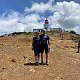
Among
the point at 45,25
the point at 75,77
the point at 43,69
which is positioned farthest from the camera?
the point at 45,25

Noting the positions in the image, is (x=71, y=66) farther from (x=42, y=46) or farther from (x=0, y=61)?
(x=0, y=61)

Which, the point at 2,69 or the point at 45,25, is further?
the point at 45,25

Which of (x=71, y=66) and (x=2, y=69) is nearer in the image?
(x=2, y=69)

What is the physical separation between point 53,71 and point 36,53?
5.57ft

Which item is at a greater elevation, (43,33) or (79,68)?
(43,33)

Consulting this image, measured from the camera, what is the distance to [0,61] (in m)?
17.7

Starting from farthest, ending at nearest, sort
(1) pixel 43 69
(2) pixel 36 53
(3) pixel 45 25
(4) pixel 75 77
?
(3) pixel 45 25, (2) pixel 36 53, (1) pixel 43 69, (4) pixel 75 77

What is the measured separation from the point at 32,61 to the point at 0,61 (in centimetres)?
165

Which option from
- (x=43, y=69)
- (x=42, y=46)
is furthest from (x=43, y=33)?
(x=43, y=69)

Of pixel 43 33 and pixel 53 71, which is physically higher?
pixel 43 33

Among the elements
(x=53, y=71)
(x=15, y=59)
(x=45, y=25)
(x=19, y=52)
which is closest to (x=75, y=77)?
(x=53, y=71)

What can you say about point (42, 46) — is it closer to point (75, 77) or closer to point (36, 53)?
point (36, 53)

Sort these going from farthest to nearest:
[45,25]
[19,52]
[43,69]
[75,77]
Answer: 1. [45,25]
2. [19,52]
3. [43,69]
4. [75,77]

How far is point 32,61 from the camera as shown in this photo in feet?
59.0
